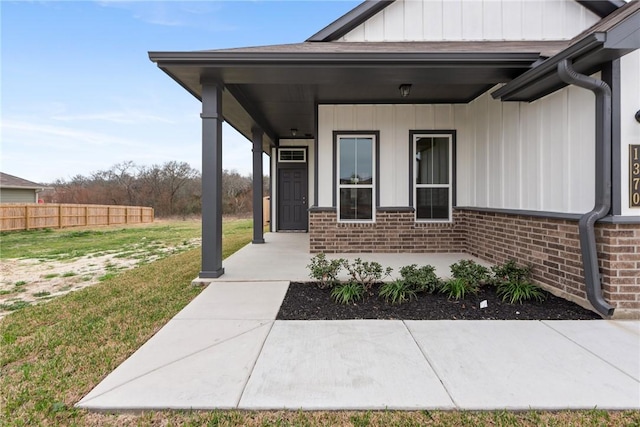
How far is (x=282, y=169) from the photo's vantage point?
36.7ft

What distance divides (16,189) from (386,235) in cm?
2537

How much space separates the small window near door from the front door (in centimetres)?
14

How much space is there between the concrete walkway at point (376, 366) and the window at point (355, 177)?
3753 mm

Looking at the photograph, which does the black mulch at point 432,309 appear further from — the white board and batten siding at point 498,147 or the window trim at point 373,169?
the window trim at point 373,169

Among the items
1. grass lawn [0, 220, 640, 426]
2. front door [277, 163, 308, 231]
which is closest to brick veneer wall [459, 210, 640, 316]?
grass lawn [0, 220, 640, 426]

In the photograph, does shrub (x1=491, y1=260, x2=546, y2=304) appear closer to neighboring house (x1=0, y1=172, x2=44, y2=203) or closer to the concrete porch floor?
the concrete porch floor

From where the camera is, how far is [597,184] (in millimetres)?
3307

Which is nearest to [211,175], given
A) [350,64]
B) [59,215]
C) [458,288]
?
[350,64]

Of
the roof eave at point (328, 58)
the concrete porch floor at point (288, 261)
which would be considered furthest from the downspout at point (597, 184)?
the concrete porch floor at point (288, 261)

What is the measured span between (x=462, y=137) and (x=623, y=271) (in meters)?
4.17

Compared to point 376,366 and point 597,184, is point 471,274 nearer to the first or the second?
point 597,184

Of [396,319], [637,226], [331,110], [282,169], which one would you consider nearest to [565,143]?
[637,226]

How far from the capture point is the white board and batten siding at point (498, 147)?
143 inches

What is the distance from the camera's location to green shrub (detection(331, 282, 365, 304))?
3848mm
